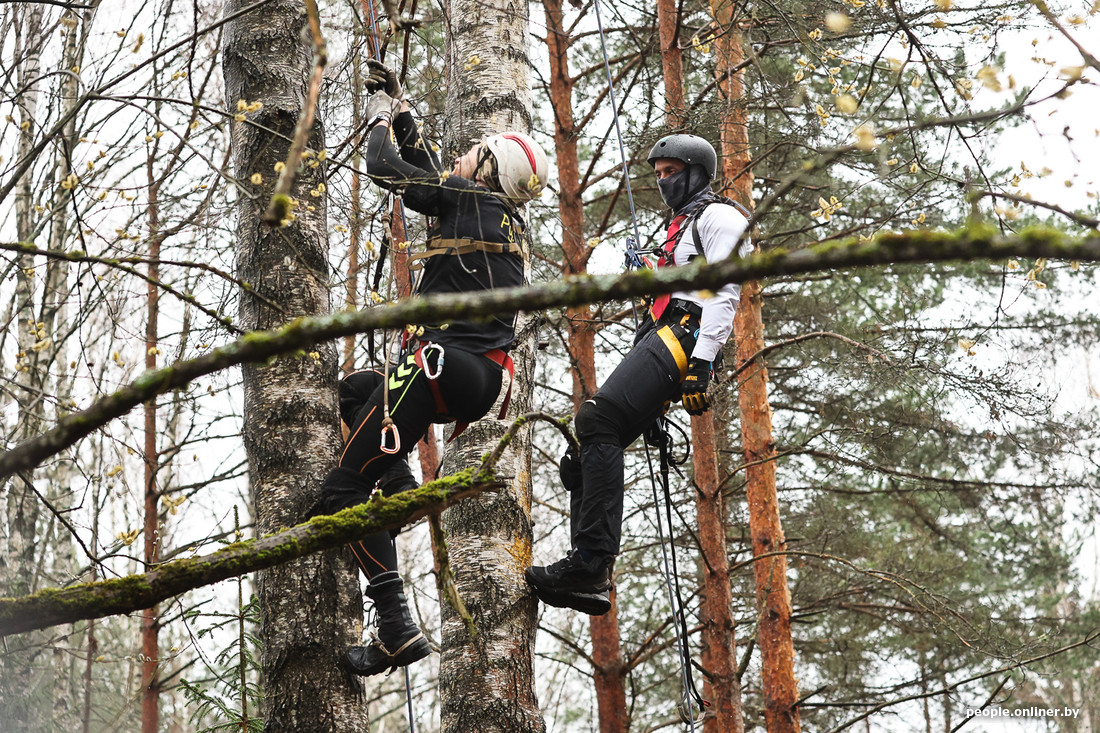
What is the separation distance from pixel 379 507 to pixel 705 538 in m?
6.80

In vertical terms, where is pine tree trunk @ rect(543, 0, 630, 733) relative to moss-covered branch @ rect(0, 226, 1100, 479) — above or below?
above

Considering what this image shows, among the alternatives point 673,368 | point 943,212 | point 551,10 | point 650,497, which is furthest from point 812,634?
Result: point 673,368

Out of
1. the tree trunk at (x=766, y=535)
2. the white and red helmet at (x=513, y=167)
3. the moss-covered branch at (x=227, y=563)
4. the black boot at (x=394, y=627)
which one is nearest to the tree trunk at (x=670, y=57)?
the tree trunk at (x=766, y=535)

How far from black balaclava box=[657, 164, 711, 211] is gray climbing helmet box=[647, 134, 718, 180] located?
3cm

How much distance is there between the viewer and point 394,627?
3893mm

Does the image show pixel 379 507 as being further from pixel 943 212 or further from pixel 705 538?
pixel 943 212

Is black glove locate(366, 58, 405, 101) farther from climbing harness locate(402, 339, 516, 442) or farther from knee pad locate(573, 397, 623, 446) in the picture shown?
knee pad locate(573, 397, 623, 446)

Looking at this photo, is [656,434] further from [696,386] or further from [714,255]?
[714,255]

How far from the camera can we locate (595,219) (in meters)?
11.8

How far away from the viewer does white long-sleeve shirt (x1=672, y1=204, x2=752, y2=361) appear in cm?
438

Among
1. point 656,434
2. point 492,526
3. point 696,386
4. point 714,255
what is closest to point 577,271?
point 656,434

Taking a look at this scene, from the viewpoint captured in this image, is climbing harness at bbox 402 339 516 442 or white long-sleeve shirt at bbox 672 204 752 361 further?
white long-sleeve shirt at bbox 672 204 752 361

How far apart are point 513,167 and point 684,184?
104 centimetres

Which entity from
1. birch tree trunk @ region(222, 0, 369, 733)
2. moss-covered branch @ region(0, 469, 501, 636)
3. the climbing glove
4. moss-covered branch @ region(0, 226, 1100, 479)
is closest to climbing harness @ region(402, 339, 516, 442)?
birch tree trunk @ region(222, 0, 369, 733)
